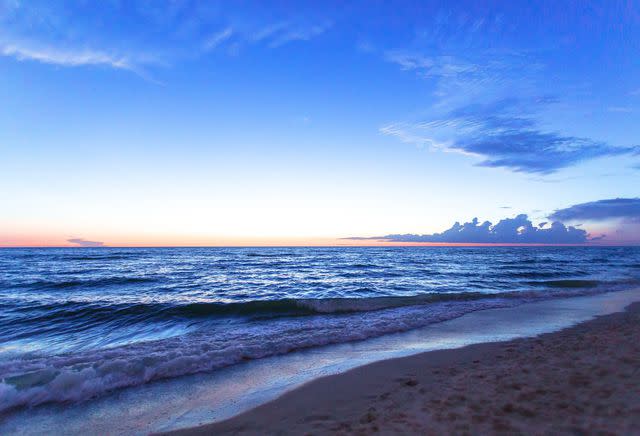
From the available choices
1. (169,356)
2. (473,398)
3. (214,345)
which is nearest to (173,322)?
(214,345)

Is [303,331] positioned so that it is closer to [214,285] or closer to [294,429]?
[294,429]

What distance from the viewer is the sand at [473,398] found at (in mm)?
4480

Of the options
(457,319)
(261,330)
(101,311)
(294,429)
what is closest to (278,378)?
(294,429)

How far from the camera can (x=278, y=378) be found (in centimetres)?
718

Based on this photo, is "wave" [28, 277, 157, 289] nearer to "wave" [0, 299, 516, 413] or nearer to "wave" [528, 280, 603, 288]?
"wave" [0, 299, 516, 413]

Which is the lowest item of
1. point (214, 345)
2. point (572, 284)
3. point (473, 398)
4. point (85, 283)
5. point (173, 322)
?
point (572, 284)

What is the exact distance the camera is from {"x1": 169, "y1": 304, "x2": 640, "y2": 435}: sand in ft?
14.7

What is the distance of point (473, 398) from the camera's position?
5305mm

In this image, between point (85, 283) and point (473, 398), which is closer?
point (473, 398)

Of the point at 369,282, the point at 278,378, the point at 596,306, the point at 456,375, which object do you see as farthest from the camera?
the point at 369,282

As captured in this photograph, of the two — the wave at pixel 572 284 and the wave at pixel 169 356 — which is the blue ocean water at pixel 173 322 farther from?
the wave at pixel 572 284

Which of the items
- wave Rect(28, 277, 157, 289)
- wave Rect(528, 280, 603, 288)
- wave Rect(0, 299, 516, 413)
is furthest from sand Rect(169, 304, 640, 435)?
wave Rect(28, 277, 157, 289)

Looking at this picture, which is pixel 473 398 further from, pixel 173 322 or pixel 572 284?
pixel 572 284

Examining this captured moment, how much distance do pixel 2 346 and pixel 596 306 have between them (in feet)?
77.2
